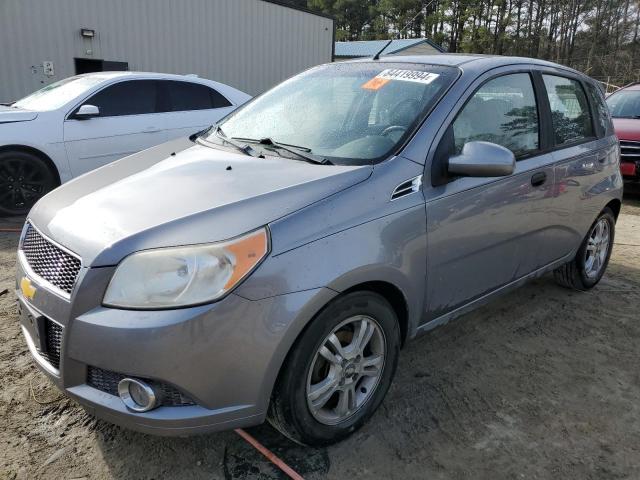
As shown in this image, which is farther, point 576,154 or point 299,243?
point 576,154

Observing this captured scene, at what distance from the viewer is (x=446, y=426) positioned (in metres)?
2.60

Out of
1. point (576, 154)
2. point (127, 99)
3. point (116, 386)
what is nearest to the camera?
point (116, 386)

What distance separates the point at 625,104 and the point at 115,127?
333 inches

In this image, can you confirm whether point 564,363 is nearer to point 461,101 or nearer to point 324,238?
point 461,101

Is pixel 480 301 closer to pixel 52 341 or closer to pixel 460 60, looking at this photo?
pixel 460 60

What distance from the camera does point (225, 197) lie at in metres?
2.19

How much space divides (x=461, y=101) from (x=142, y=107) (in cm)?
497

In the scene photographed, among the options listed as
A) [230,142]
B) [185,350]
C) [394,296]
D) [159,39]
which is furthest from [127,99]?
[159,39]

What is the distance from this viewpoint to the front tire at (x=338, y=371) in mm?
2125

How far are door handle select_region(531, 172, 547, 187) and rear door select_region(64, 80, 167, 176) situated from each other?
4824 mm

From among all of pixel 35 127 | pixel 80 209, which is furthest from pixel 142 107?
pixel 80 209

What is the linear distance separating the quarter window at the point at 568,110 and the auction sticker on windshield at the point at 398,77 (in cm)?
106

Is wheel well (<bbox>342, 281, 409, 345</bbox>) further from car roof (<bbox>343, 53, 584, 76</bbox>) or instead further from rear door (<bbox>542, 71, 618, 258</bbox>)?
rear door (<bbox>542, 71, 618, 258</bbox>)

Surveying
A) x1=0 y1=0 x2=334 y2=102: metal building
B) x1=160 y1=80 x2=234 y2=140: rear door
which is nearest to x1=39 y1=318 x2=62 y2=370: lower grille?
x1=160 y1=80 x2=234 y2=140: rear door
